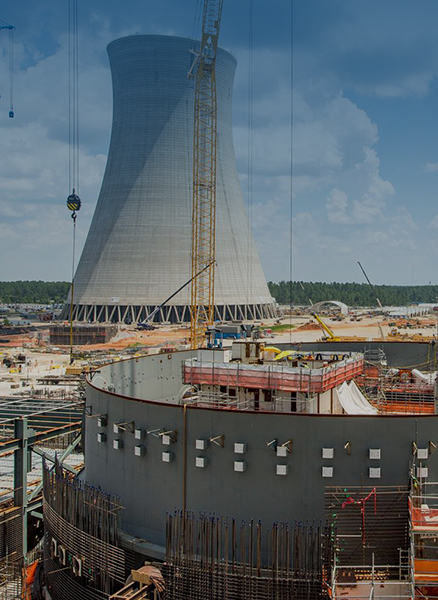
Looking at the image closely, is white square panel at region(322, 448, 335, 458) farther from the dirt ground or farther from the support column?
the dirt ground

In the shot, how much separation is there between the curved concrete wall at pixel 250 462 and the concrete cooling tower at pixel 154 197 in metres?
85.0

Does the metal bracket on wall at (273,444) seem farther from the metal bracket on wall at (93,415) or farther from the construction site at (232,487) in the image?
the metal bracket on wall at (93,415)

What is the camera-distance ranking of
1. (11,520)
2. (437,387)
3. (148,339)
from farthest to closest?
(148,339), (11,520), (437,387)

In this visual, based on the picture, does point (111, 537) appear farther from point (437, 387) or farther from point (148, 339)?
point (148, 339)

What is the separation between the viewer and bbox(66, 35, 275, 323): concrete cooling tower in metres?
98.2

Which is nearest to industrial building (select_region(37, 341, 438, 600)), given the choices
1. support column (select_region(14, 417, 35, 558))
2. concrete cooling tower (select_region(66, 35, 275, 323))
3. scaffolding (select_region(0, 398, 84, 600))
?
scaffolding (select_region(0, 398, 84, 600))

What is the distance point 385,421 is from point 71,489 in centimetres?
923

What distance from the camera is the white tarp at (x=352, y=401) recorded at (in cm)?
2020

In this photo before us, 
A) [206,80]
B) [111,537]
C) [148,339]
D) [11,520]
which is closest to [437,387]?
[111,537]

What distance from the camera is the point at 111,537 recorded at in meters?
17.2

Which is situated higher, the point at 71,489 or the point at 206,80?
the point at 206,80

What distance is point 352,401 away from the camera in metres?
21.0

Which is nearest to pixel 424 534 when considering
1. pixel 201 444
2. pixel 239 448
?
pixel 239 448

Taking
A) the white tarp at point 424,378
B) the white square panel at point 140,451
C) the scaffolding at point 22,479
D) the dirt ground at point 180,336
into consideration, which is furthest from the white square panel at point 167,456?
the dirt ground at point 180,336
